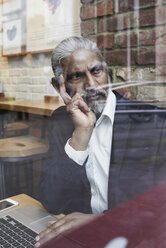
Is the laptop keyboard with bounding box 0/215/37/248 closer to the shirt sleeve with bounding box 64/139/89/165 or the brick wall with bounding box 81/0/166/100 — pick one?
the shirt sleeve with bounding box 64/139/89/165

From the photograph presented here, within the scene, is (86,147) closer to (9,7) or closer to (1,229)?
(1,229)

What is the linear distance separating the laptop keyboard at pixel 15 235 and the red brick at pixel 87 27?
36 centimetres

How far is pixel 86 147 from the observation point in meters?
0.46

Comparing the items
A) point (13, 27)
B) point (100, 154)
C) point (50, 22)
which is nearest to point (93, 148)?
point (100, 154)

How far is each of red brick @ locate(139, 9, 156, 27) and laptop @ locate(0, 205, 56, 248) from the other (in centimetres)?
35

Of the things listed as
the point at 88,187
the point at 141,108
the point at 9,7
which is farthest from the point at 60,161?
the point at 9,7

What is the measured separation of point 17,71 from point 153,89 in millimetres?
396

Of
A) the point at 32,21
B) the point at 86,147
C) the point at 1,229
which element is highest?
the point at 32,21

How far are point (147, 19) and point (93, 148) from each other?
0.23 meters

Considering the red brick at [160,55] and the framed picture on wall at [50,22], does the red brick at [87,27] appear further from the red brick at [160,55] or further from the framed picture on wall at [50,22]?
the red brick at [160,55]

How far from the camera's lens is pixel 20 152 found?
942 millimetres

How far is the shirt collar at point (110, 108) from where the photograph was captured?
48 cm

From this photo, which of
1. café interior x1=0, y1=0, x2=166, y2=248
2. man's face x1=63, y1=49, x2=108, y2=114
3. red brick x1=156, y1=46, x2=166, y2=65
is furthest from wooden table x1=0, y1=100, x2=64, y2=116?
red brick x1=156, y1=46, x2=166, y2=65

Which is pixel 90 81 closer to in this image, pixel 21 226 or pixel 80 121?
pixel 80 121
